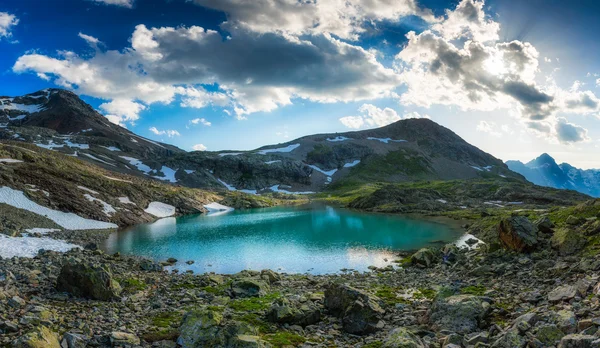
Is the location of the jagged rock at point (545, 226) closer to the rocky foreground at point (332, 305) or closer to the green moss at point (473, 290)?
the rocky foreground at point (332, 305)

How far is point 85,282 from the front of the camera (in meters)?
24.7

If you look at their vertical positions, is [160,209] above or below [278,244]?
above

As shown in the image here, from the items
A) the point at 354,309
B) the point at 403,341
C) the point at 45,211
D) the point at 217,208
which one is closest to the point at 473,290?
the point at 354,309

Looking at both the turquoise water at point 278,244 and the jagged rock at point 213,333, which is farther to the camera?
the turquoise water at point 278,244

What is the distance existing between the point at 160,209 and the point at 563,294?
4288 inches

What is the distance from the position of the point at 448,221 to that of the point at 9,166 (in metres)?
108

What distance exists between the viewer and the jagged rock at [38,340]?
551 inches

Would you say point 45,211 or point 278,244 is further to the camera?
point 45,211

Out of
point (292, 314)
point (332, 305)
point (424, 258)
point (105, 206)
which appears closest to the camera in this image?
point (292, 314)

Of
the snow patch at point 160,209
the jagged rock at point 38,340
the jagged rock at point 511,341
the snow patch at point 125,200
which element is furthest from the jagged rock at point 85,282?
the snow patch at point 160,209

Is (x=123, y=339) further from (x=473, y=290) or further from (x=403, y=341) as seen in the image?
(x=473, y=290)

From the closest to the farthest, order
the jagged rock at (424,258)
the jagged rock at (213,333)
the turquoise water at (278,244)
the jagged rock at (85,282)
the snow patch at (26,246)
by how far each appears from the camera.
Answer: the jagged rock at (213,333)
the jagged rock at (85,282)
the snow patch at (26,246)
the jagged rock at (424,258)
the turquoise water at (278,244)

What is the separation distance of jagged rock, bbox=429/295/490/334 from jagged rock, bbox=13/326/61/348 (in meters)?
19.1

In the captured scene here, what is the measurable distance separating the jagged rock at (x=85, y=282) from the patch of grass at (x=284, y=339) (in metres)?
13.5
